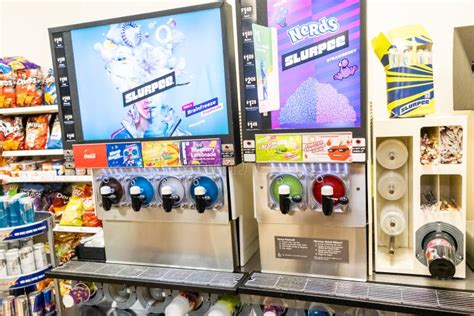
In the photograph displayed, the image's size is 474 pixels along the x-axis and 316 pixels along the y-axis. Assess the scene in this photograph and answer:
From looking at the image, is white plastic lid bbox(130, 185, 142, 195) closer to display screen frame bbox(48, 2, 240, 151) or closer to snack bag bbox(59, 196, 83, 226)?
display screen frame bbox(48, 2, 240, 151)

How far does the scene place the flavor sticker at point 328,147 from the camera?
1.35 metres

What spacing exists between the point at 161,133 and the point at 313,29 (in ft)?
2.23

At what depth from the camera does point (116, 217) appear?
1724 mm

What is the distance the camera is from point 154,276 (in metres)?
1.58

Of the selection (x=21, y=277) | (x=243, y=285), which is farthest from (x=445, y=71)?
(x=21, y=277)

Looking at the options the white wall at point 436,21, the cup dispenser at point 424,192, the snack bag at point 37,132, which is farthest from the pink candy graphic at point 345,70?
the snack bag at point 37,132

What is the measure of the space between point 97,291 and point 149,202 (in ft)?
1.55

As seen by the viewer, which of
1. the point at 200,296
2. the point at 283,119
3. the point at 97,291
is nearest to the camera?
the point at 283,119

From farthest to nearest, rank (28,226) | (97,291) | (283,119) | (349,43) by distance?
(28,226) < (97,291) < (283,119) < (349,43)

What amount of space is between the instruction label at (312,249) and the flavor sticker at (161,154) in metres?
0.50

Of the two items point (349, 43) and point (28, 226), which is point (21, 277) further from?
point (349, 43)

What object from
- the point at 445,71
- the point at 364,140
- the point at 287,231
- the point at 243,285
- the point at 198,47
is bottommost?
the point at 243,285

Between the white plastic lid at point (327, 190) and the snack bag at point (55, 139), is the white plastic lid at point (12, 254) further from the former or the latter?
the white plastic lid at point (327, 190)

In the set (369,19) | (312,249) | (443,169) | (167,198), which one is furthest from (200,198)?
(369,19)
